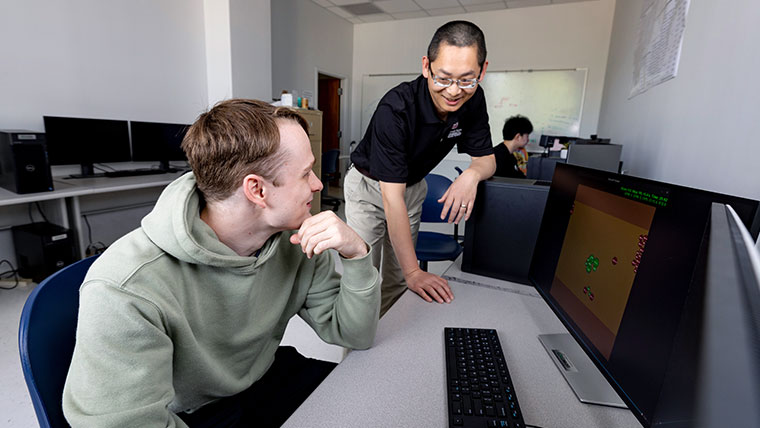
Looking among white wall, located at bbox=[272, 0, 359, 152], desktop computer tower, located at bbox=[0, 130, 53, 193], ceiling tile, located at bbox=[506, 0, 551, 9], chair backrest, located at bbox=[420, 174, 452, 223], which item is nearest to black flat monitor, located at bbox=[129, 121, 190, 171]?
desktop computer tower, located at bbox=[0, 130, 53, 193]

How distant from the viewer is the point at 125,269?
0.65 metres

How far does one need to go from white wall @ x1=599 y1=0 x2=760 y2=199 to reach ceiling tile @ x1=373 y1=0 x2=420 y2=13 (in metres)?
4.01

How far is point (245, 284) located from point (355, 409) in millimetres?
346

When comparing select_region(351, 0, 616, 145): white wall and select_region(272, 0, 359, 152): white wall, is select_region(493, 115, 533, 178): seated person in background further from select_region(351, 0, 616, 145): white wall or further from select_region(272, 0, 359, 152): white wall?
select_region(272, 0, 359, 152): white wall

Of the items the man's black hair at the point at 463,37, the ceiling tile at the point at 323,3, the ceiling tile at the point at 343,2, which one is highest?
the ceiling tile at the point at 323,3

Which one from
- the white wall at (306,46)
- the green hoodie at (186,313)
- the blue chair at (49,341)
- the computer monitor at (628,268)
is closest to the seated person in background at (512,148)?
the computer monitor at (628,268)

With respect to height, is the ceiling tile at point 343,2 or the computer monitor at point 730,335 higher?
the ceiling tile at point 343,2

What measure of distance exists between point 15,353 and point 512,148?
375cm

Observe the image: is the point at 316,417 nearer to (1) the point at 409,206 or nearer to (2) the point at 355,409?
(2) the point at 355,409

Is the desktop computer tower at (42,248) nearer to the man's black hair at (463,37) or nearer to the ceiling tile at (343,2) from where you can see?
the man's black hair at (463,37)

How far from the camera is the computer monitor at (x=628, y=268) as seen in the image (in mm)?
515

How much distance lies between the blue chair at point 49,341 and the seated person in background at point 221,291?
0.08 metres

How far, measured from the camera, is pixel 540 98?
5453 millimetres

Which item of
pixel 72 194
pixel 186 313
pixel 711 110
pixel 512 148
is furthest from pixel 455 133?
pixel 72 194
